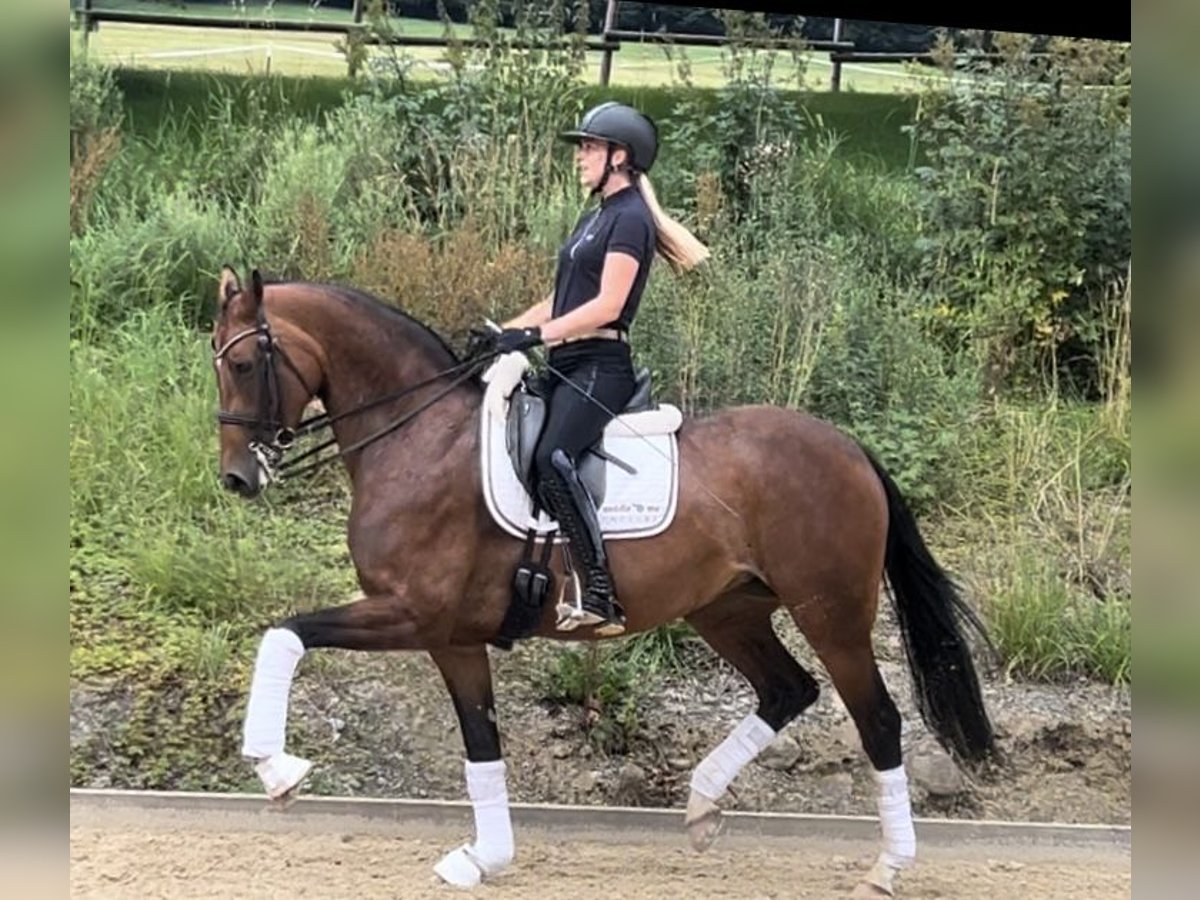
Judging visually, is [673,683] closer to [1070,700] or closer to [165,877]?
[1070,700]

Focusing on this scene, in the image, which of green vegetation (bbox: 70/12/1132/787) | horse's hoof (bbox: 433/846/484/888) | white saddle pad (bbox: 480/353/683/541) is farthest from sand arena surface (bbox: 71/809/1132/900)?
white saddle pad (bbox: 480/353/683/541)

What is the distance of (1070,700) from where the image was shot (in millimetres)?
5594

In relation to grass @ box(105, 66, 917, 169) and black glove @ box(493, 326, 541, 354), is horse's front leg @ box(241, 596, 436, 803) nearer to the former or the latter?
black glove @ box(493, 326, 541, 354)

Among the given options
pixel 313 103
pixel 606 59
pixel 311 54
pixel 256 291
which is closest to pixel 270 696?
pixel 256 291

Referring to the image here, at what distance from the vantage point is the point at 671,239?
4129 mm

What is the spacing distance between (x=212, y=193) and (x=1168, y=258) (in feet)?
17.4

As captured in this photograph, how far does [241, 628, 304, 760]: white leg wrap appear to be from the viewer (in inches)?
146

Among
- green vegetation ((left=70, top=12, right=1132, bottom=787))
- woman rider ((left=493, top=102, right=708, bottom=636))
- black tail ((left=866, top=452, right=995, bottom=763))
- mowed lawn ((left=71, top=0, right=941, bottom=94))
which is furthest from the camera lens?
mowed lawn ((left=71, top=0, right=941, bottom=94))

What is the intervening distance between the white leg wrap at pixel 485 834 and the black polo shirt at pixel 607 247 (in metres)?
1.54

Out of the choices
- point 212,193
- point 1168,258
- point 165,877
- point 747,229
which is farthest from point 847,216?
point 1168,258

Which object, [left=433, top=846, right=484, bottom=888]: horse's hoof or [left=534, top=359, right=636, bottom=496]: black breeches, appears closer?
[left=534, top=359, right=636, bottom=496]: black breeches

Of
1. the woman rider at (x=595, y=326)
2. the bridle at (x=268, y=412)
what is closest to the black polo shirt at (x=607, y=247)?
the woman rider at (x=595, y=326)

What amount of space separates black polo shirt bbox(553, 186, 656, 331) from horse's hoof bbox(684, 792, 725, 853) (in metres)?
1.68

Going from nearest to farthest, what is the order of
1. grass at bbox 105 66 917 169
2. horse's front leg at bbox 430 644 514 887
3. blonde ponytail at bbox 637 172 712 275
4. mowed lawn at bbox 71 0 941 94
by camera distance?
blonde ponytail at bbox 637 172 712 275 < horse's front leg at bbox 430 644 514 887 < mowed lawn at bbox 71 0 941 94 < grass at bbox 105 66 917 169
